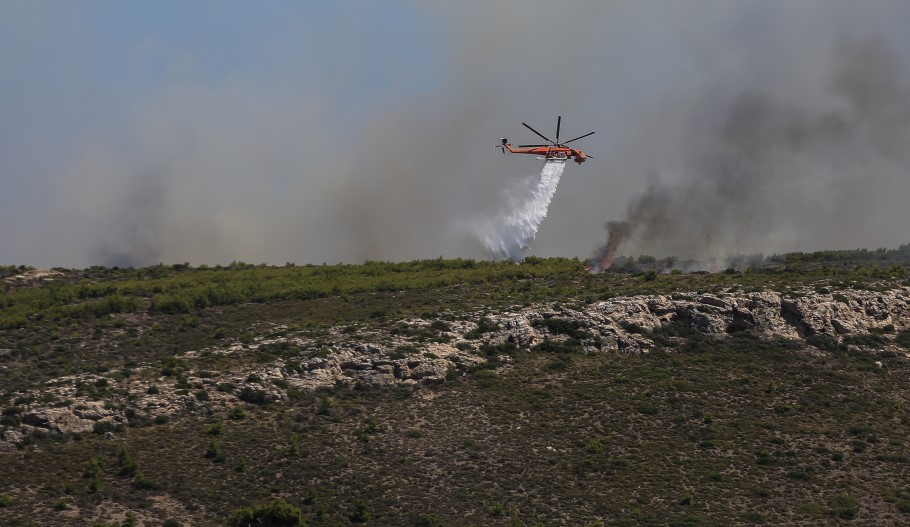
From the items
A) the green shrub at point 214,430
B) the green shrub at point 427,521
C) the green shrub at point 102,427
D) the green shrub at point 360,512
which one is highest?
the green shrub at point 102,427

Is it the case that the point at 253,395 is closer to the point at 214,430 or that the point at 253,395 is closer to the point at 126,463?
the point at 214,430

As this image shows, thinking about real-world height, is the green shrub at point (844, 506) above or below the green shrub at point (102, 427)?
below

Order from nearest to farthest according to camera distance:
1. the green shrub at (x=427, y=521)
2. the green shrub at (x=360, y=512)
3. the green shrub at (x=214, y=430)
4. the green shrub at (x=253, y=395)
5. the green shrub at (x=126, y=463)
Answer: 1. the green shrub at (x=427, y=521)
2. the green shrub at (x=360, y=512)
3. the green shrub at (x=126, y=463)
4. the green shrub at (x=214, y=430)
5. the green shrub at (x=253, y=395)

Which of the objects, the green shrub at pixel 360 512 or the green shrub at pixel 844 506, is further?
the green shrub at pixel 844 506

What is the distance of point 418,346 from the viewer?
111125 millimetres

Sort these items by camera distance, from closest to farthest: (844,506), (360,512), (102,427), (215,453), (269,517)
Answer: (269,517)
(360,512)
(844,506)
(215,453)
(102,427)

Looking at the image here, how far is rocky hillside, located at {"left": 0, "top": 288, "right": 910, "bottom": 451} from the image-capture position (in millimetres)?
99312

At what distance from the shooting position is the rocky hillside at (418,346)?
99.3 metres

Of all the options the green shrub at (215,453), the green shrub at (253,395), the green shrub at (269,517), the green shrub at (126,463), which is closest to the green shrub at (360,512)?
the green shrub at (269,517)

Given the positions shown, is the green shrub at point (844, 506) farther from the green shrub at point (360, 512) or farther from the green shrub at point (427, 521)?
the green shrub at point (360, 512)

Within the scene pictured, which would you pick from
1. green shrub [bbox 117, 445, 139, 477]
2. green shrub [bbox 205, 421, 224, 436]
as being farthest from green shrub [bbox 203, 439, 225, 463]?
green shrub [bbox 117, 445, 139, 477]

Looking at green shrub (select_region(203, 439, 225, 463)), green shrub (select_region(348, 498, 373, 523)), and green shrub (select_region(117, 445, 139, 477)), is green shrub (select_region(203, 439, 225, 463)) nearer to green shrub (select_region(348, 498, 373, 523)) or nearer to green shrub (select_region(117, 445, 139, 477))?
green shrub (select_region(117, 445, 139, 477))

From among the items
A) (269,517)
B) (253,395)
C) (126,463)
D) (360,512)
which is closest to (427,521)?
(360,512)

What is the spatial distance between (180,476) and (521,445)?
904 inches
